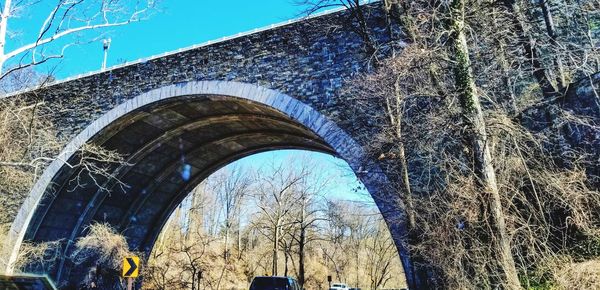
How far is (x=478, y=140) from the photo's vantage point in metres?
6.57

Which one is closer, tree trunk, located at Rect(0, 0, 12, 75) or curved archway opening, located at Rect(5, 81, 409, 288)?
tree trunk, located at Rect(0, 0, 12, 75)

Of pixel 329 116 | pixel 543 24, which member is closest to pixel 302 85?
pixel 329 116

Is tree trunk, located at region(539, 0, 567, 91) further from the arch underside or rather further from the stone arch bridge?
the arch underside

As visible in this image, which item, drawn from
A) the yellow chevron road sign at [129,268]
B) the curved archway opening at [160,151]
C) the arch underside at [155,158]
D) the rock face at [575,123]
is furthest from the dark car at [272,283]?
the rock face at [575,123]

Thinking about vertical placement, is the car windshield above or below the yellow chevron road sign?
below

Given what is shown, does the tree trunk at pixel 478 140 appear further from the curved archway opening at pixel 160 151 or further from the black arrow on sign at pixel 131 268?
the black arrow on sign at pixel 131 268

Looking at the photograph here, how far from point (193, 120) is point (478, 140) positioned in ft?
33.4

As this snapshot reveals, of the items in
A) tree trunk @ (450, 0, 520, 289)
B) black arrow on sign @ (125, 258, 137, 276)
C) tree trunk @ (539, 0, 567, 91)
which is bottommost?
black arrow on sign @ (125, 258, 137, 276)

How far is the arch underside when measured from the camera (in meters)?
13.8

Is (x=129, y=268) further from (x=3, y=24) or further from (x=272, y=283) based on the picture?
(x=3, y=24)

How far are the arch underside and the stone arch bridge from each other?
0.04m

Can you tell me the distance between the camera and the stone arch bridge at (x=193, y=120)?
10.8 metres

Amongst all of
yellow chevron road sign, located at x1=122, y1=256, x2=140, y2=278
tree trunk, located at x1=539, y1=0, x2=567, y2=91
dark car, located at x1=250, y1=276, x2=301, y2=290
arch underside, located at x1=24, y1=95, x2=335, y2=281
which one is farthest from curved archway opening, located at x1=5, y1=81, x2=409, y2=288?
yellow chevron road sign, located at x1=122, y1=256, x2=140, y2=278

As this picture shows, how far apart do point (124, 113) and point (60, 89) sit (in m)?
3.26
